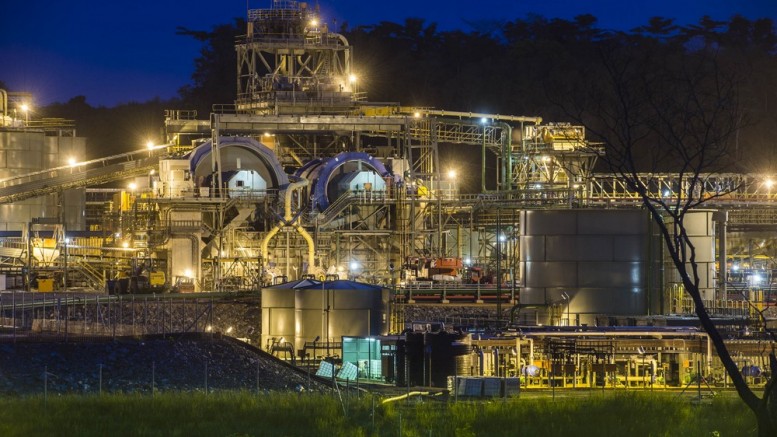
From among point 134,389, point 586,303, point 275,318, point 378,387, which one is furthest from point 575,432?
point 275,318

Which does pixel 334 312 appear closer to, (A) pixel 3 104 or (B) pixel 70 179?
(B) pixel 70 179

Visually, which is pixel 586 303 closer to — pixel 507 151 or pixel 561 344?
pixel 561 344

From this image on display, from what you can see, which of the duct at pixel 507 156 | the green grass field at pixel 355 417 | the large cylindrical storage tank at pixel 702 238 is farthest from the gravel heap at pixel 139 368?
the duct at pixel 507 156

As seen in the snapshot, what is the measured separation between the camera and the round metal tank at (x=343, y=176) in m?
64.8

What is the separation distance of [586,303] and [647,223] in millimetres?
3335

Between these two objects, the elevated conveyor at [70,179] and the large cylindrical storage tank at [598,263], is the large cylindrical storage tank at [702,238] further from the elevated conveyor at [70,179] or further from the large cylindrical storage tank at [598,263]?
the elevated conveyor at [70,179]

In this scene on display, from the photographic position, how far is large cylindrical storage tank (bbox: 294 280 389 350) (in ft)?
151

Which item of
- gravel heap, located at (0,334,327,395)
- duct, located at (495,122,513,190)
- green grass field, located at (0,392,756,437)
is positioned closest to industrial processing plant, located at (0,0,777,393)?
duct, located at (495,122,513,190)

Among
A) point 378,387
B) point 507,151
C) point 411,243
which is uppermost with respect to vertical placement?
point 507,151

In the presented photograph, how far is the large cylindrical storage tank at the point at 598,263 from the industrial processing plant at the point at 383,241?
0.20 ft

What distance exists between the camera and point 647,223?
Result: 1770 inches

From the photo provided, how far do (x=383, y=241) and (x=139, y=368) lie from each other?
30.8m

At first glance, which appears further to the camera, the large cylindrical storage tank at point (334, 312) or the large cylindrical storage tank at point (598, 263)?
the large cylindrical storage tank at point (334, 312)

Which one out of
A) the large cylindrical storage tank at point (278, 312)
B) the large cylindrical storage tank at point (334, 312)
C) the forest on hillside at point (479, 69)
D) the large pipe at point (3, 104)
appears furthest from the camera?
the forest on hillside at point (479, 69)
